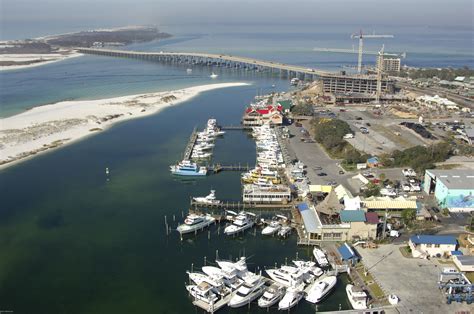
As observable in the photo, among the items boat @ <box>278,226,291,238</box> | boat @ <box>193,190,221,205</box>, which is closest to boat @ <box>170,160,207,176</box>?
boat @ <box>193,190,221,205</box>

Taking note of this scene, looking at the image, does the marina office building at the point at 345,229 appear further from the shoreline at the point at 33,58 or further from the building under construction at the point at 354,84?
the shoreline at the point at 33,58

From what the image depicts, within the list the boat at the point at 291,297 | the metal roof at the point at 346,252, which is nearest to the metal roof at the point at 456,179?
the metal roof at the point at 346,252

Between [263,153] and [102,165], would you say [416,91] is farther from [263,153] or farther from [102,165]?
[102,165]

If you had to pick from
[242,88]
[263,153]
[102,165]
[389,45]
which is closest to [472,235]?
[263,153]

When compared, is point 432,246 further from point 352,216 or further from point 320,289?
point 320,289

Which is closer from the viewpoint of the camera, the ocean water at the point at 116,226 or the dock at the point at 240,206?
the ocean water at the point at 116,226

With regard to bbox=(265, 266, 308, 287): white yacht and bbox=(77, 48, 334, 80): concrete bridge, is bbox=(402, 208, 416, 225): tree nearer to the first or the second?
bbox=(265, 266, 308, 287): white yacht
